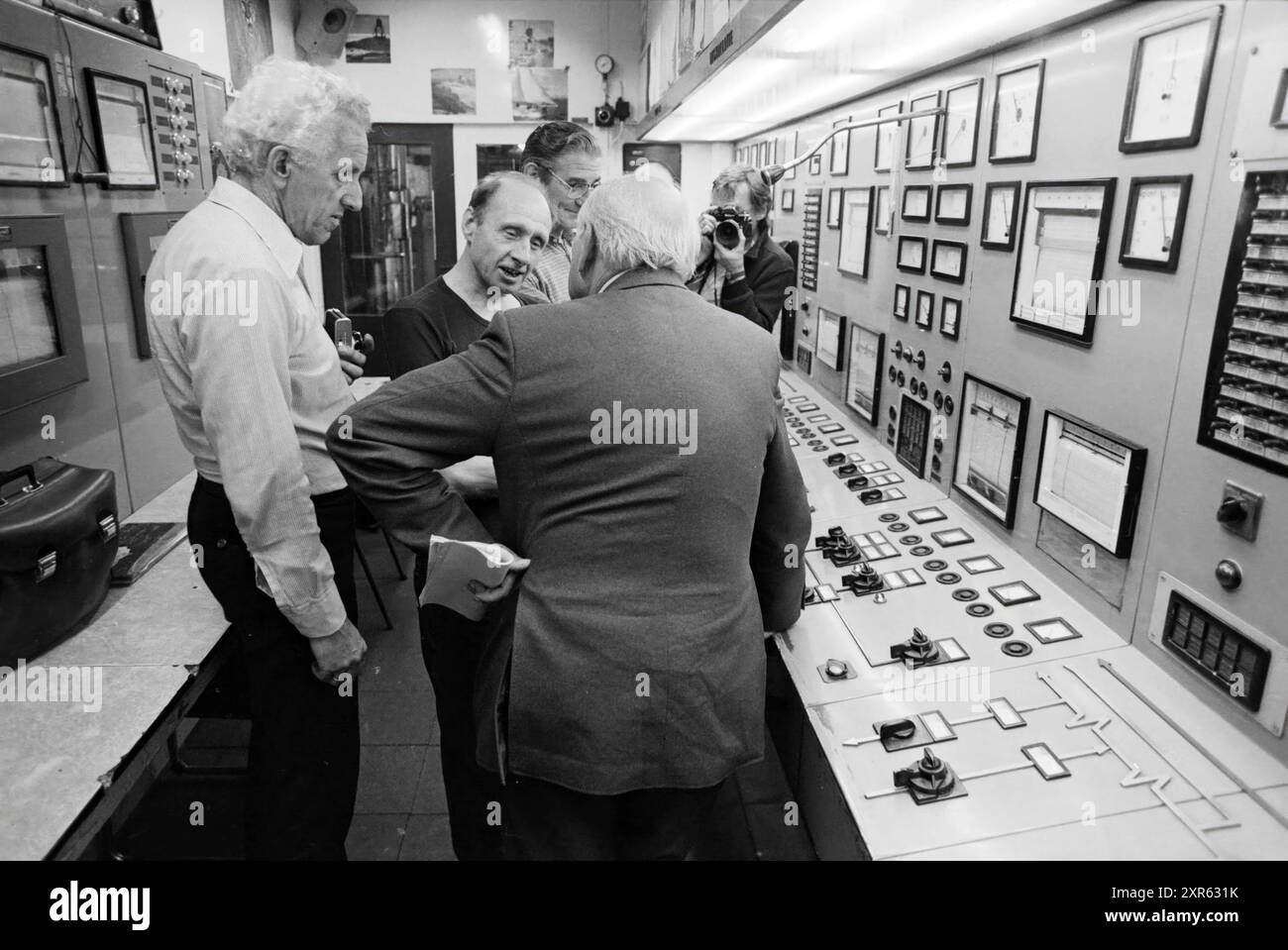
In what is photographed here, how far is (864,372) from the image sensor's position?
2.93 m

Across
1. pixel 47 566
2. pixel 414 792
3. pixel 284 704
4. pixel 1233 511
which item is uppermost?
pixel 1233 511

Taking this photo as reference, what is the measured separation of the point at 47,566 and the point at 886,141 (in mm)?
2529

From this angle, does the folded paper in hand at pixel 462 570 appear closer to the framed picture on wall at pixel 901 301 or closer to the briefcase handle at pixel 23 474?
the briefcase handle at pixel 23 474

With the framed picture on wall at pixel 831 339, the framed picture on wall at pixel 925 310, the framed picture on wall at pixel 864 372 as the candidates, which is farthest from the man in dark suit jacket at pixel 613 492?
the framed picture on wall at pixel 831 339

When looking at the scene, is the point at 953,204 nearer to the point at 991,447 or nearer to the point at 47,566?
the point at 991,447

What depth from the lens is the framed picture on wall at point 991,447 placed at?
1924mm

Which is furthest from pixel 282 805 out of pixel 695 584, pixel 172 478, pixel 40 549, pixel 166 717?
Result: pixel 172 478

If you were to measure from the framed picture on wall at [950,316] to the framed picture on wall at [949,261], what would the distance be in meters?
0.06

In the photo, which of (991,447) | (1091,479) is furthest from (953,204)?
(1091,479)

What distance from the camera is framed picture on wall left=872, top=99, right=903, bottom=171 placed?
8.57ft

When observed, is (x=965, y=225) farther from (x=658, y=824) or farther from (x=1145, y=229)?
(x=658, y=824)

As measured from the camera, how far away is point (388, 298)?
6219 millimetres

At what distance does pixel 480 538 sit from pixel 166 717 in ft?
2.21

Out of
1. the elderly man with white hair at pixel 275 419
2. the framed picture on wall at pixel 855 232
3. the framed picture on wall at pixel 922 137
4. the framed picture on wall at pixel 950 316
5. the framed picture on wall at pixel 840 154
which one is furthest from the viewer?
the framed picture on wall at pixel 840 154
